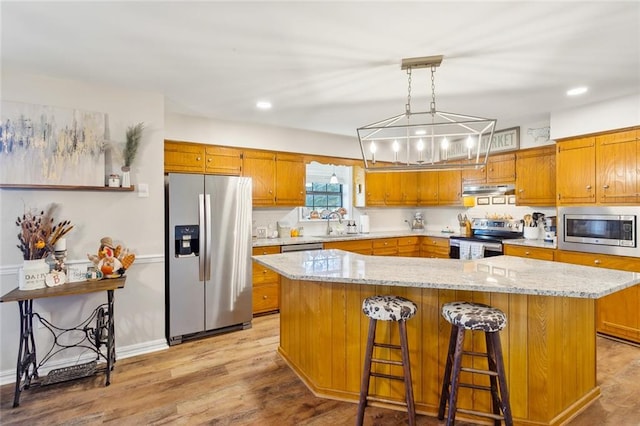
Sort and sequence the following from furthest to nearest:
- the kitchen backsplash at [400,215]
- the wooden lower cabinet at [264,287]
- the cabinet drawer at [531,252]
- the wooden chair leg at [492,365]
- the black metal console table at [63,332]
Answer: the kitchen backsplash at [400,215] < the wooden lower cabinet at [264,287] < the cabinet drawer at [531,252] < the black metal console table at [63,332] < the wooden chair leg at [492,365]

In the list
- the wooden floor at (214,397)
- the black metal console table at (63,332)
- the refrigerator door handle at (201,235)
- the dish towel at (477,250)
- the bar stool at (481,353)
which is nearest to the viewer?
the bar stool at (481,353)

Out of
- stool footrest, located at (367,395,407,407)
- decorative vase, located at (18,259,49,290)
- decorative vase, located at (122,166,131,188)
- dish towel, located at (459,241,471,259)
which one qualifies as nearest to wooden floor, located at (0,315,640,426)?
stool footrest, located at (367,395,407,407)

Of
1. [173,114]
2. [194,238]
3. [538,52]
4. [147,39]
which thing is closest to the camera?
[147,39]

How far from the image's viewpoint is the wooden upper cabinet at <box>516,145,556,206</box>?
4.04 m

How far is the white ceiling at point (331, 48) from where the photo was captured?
182cm

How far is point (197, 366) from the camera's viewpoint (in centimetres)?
278

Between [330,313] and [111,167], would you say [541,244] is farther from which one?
[111,167]

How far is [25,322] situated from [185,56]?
243cm

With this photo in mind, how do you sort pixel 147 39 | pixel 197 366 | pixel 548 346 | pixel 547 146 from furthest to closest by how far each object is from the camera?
1. pixel 547 146
2. pixel 197 366
3. pixel 147 39
4. pixel 548 346

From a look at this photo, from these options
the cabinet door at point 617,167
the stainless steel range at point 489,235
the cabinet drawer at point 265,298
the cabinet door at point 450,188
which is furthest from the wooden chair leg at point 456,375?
the cabinet door at point 450,188

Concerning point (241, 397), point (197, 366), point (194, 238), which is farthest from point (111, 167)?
point (241, 397)

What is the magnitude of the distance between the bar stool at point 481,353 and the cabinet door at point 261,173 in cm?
298

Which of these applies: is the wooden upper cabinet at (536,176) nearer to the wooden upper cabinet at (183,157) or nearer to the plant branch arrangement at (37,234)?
the wooden upper cabinet at (183,157)

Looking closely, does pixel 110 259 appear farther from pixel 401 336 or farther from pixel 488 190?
pixel 488 190
